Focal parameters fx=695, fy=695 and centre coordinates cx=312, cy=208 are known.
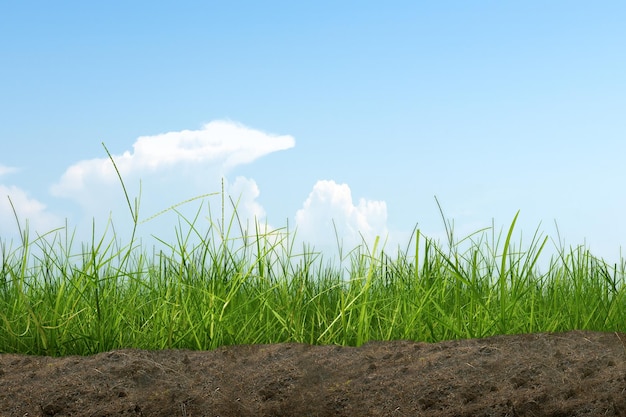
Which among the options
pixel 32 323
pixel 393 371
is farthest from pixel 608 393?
pixel 32 323

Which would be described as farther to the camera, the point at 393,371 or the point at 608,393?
the point at 393,371

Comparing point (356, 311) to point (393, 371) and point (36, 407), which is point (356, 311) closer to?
point (393, 371)

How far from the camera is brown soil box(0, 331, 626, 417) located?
2.24 meters

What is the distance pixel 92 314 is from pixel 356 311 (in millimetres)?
1363

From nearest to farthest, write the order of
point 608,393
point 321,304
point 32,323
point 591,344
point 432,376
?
point 608,393, point 432,376, point 591,344, point 32,323, point 321,304

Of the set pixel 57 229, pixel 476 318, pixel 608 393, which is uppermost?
pixel 57 229

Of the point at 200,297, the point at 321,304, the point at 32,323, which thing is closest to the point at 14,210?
the point at 32,323

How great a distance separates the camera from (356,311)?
376 centimetres

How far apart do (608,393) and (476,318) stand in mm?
1201

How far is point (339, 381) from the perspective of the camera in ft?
7.89

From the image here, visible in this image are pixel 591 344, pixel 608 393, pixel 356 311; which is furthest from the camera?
pixel 356 311

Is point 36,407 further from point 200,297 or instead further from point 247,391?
point 200,297

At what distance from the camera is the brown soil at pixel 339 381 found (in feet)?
7.36

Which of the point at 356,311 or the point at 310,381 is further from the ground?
the point at 356,311
